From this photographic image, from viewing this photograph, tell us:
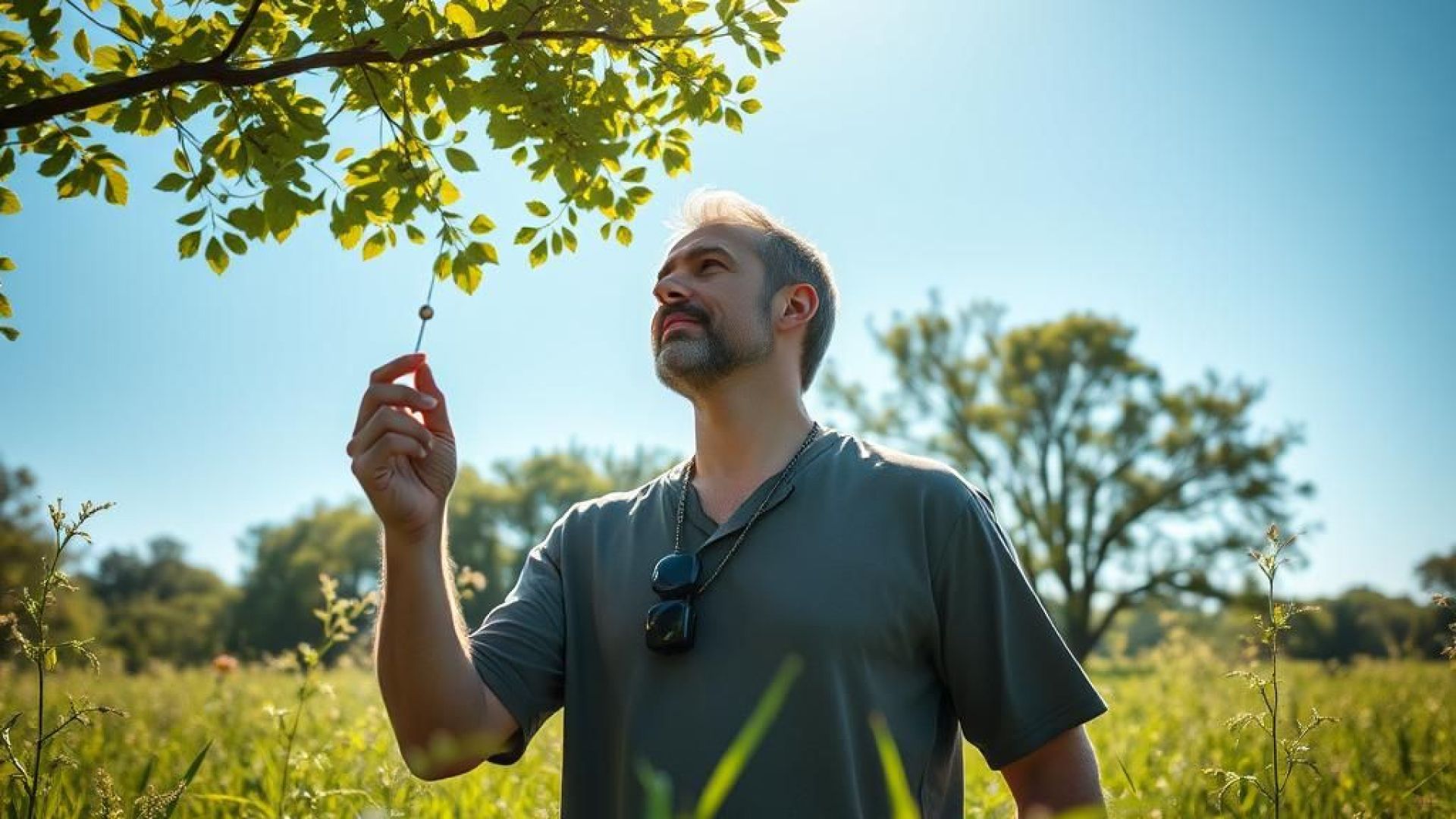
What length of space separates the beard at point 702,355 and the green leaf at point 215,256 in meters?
1.20

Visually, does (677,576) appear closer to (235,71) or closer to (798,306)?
(798,306)

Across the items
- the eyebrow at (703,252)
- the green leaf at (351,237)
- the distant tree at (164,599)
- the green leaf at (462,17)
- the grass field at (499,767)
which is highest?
the distant tree at (164,599)

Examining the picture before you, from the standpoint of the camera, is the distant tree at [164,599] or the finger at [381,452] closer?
the finger at [381,452]

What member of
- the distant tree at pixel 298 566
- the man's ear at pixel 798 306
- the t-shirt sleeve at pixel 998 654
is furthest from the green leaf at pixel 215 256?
the distant tree at pixel 298 566

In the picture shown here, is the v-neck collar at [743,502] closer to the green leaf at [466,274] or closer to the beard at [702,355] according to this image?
the beard at [702,355]

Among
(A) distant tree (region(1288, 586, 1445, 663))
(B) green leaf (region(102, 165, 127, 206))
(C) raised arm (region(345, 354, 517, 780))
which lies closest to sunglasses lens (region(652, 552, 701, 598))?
(C) raised arm (region(345, 354, 517, 780))

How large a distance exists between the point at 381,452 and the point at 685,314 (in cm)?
107

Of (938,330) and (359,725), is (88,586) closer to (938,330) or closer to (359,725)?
(938,330)

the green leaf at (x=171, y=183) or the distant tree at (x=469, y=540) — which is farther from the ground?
the distant tree at (x=469, y=540)

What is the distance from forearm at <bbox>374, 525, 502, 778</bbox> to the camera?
196cm

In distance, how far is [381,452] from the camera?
5.98ft

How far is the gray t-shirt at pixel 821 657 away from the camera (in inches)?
80.1

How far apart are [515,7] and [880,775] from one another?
2.02 meters

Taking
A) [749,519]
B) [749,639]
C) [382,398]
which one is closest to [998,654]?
[749,639]
